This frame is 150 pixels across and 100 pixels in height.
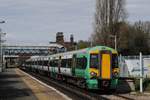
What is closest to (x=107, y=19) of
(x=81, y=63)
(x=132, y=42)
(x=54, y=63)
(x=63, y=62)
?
(x=132, y=42)

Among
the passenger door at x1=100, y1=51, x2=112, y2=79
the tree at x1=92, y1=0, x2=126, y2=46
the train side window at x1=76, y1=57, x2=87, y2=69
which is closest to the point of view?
the passenger door at x1=100, y1=51, x2=112, y2=79

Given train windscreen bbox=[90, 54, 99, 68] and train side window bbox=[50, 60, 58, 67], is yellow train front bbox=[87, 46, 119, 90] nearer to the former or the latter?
train windscreen bbox=[90, 54, 99, 68]

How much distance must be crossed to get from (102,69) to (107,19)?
48.2 meters

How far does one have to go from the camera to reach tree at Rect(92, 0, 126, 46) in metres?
75.6

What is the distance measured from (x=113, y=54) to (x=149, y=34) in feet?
260

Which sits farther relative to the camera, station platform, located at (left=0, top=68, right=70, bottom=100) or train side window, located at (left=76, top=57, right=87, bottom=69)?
train side window, located at (left=76, top=57, right=87, bottom=69)

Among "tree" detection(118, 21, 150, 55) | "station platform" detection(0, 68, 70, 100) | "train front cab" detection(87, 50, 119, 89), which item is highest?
"tree" detection(118, 21, 150, 55)

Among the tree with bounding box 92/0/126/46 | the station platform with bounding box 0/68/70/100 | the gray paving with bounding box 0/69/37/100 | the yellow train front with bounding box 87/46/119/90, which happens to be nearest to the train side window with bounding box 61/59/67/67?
the station platform with bounding box 0/68/70/100

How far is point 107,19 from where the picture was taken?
76250 mm

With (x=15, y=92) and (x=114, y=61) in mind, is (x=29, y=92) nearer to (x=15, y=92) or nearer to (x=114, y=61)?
(x=15, y=92)

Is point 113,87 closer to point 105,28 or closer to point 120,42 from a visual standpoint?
point 105,28

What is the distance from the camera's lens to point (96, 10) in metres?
78.8

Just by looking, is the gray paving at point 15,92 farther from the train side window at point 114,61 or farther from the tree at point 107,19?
the tree at point 107,19

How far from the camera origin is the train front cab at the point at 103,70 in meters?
28.3
